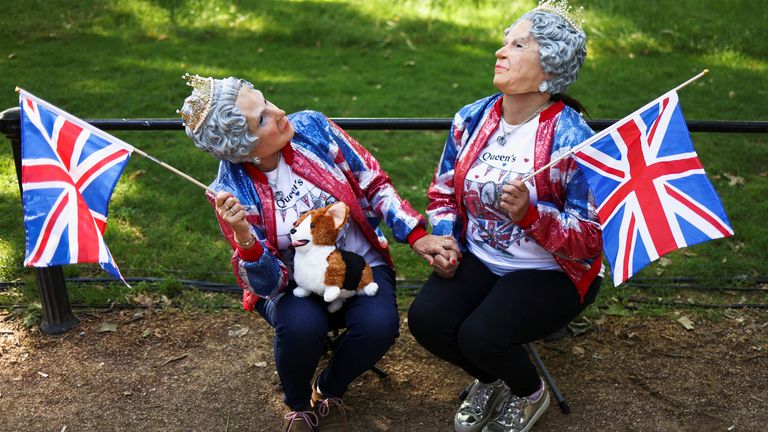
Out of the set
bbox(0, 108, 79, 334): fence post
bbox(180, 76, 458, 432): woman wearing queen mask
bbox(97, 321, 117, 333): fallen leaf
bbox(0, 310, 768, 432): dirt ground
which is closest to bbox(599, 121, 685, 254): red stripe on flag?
bbox(180, 76, 458, 432): woman wearing queen mask

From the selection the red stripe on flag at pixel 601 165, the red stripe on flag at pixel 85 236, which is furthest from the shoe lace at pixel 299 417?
the red stripe on flag at pixel 601 165

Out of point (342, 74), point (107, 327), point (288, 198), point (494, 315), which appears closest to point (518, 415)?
point (494, 315)

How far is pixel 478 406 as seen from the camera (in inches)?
138

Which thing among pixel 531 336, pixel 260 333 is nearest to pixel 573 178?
pixel 531 336

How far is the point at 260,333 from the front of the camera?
425 centimetres

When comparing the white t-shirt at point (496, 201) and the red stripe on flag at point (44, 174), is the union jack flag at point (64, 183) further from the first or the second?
the white t-shirt at point (496, 201)

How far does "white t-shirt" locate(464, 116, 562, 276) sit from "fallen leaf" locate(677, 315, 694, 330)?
1.24m

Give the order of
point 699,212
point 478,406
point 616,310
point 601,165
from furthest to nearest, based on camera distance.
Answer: point 616,310 < point 478,406 < point 601,165 < point 699,212

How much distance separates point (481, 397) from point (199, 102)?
169 cm

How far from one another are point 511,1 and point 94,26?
470 cm

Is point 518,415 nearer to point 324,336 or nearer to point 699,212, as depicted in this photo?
point 324,336

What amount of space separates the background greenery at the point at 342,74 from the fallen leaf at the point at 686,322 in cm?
41

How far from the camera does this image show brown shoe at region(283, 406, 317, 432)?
332 cm

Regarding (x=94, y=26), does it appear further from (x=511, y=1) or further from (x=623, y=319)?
(x=623, y=319)
